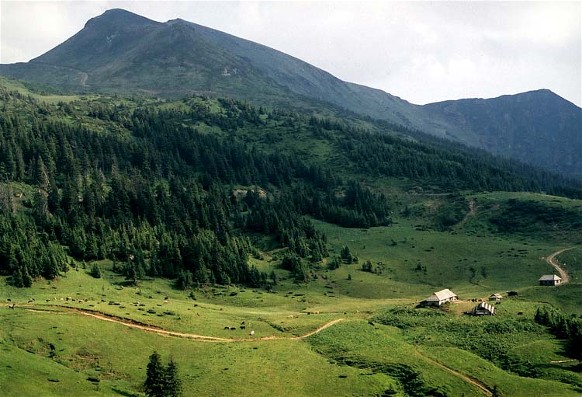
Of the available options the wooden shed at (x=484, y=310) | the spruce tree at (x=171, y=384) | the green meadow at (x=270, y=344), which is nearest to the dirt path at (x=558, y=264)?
the green meadow at (x=270, y=344)

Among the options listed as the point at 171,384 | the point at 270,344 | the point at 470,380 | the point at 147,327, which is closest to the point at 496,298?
the point at 470,380

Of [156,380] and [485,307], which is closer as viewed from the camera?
[156,380]

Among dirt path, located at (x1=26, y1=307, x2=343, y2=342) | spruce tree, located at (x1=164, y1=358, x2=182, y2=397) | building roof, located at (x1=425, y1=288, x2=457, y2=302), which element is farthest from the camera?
building roof, located at (x1=425, y1=288, x2=457, y2=302)

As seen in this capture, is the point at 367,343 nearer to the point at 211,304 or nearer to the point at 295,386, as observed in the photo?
the point at 295,386

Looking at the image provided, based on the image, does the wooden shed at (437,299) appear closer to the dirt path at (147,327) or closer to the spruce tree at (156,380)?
the dirt path at (147,327)

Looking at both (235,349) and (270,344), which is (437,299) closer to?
(270,344)

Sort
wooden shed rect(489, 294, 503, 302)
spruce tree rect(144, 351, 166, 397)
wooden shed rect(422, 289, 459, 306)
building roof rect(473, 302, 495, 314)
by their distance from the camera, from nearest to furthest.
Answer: spruce tree rect(144, 351, 166, 397) → building roof rect(473, 302, 495, 314) → wooden shed rect(422, 289, 459, 306) → wooden shed rect(489, 294, 503, 302)

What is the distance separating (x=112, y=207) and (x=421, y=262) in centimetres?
10942

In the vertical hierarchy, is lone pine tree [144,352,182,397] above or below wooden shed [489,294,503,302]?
below

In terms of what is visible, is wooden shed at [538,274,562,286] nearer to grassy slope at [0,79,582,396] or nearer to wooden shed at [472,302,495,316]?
grassy slope at [0,79,582,396]

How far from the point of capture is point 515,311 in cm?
11631

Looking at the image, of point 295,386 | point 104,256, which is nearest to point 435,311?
point 295,386

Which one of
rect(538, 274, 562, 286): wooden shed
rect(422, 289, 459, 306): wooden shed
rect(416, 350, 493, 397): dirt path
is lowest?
rect(416, 350, 493, 397): dirt path

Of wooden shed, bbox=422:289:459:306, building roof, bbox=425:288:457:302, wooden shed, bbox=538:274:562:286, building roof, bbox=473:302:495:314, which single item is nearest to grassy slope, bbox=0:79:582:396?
building roof, bbox=473:302:495:314
